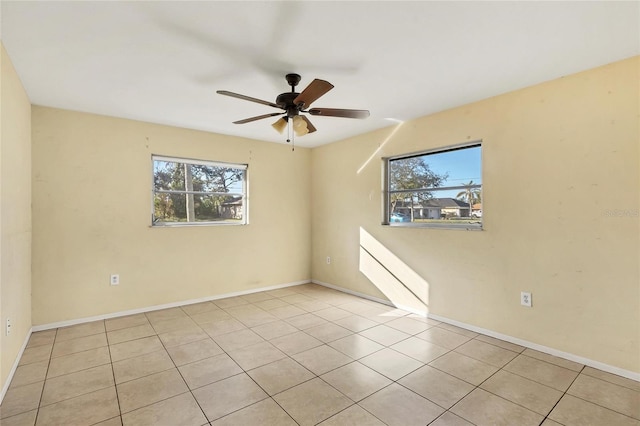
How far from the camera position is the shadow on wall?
3678 mm

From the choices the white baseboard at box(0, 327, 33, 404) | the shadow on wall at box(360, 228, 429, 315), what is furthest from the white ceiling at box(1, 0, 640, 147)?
the white baseboard at box(0, 327, 33, 404)

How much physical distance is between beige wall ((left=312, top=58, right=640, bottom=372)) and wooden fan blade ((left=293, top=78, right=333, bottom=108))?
5.88 ft

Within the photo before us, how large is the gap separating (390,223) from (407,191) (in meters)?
0.49

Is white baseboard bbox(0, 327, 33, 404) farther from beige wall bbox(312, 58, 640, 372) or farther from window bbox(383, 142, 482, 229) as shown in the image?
window bbox(383, 142, 482, 229)

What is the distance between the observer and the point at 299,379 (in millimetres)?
2275

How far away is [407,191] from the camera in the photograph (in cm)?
394

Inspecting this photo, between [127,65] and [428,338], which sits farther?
[428,338]

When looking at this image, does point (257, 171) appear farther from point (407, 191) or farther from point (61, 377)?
point (61, 377)

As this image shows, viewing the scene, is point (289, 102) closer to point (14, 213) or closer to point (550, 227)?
point (14, 213)

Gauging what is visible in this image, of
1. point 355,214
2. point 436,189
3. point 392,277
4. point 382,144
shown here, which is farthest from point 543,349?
point 382,144

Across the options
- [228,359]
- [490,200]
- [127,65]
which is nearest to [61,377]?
[228,359]

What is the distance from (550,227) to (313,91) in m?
2.29

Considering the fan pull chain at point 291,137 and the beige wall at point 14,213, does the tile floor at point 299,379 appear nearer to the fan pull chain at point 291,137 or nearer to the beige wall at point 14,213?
the beige wall at point 14,213

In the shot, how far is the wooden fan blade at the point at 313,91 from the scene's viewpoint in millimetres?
2057
